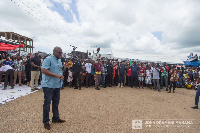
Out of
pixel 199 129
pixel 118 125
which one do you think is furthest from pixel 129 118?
pixel 199 129

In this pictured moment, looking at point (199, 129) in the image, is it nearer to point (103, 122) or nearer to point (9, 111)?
point (103, 122)

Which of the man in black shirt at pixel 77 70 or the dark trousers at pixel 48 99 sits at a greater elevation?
the man in black shirt at pixel 77 70

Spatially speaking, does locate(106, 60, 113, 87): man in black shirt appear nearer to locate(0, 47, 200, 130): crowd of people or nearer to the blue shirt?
locate(0, 47, 200, 130): crowd of people

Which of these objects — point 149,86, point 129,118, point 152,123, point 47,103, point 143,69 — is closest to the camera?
point 47,103

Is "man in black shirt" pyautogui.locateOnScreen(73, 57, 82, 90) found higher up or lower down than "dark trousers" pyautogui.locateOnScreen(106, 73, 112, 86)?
higher up

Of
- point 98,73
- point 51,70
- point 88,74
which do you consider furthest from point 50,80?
point 88,74

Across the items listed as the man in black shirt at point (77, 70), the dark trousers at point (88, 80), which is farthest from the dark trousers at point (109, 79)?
the man in black shirt at point (77, 70)

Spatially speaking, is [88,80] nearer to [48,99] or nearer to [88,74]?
[88,74]

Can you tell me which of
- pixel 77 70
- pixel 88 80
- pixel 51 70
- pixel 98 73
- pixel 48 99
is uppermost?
pixel 51 70

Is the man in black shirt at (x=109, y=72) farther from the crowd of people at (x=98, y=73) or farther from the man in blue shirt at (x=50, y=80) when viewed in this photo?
the man in blue shirt at (x=50, y=80)

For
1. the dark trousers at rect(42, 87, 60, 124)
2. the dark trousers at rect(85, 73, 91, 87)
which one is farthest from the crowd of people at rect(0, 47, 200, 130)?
the dark trousers at rect(42, 87, 60, 124)

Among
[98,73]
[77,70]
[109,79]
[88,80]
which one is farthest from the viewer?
[109,79]

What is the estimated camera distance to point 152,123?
3.55 meters

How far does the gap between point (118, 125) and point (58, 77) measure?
2.02 meters
